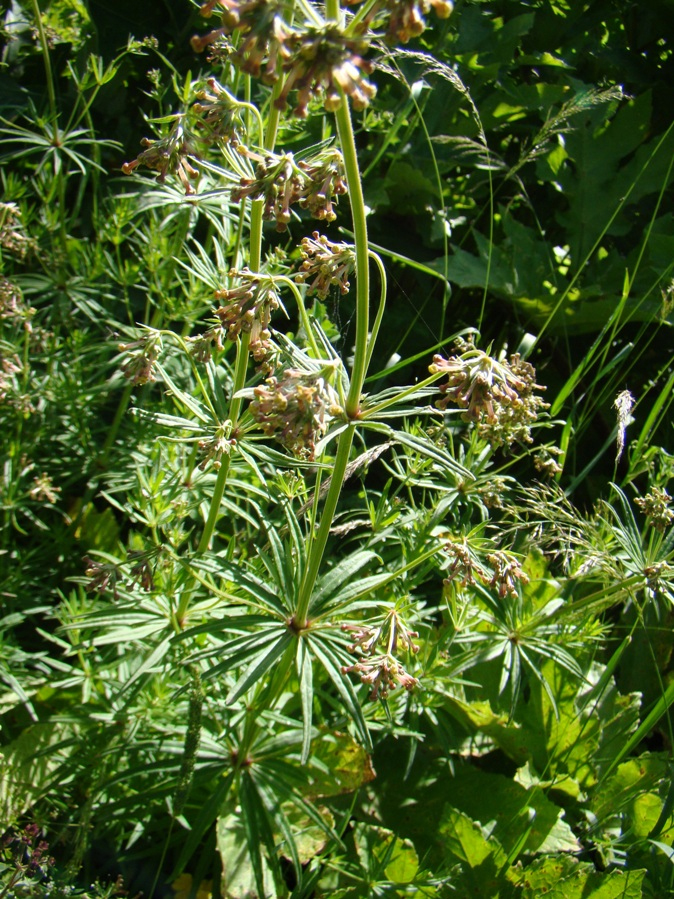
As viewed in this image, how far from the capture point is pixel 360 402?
1580mm

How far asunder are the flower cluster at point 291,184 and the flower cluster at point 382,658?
826 mm

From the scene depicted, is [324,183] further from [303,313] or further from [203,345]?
[203,345]

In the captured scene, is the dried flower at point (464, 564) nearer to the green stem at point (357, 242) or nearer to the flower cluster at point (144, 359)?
the green stem at point (357, 242)

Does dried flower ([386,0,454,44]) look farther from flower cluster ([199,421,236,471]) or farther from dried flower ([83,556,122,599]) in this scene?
dried flower ([83,556,122,599])

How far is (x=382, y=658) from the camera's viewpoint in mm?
1611

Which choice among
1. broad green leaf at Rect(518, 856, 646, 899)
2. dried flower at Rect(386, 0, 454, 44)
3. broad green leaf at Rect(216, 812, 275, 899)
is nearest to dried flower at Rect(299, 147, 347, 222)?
dried flower at Rect(386, 0, 454, 44)

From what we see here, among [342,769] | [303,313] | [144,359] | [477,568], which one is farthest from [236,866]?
[303,313]

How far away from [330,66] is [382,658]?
1.09 m

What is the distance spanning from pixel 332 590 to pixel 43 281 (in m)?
1.89

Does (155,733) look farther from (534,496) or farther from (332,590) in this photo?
(534,496)

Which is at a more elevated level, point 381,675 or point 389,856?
point 381,675

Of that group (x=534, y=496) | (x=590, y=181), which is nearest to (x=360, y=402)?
(x=534, y=496)

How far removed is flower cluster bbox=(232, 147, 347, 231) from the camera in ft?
4.63

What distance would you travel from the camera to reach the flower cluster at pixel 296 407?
1321 millimetres
